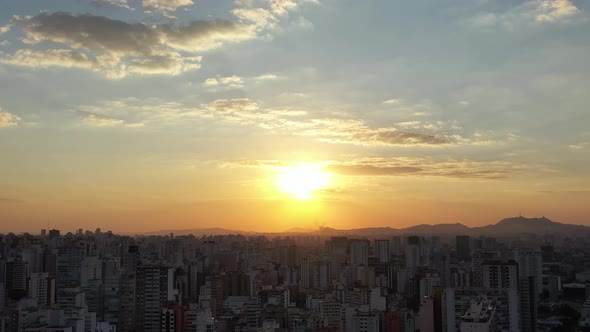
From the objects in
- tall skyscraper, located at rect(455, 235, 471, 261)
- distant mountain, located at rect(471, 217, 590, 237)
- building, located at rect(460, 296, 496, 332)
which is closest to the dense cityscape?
building, located at rect(460, 296, 496, 332)

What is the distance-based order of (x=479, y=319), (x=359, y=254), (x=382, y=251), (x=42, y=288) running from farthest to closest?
1. (x=382, y=251)
2. (x=359, y=254)
3. (x=42, y=288)
4. (x=479, y=319)

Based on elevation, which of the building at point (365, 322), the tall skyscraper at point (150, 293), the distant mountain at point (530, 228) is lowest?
the building at point (365, 322)

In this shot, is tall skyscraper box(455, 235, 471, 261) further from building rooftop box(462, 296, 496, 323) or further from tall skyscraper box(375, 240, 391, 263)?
building rooftop box(462, 296, 496, 323)

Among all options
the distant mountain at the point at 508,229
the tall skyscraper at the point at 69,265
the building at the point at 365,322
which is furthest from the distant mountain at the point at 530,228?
the building at the point at 365,322

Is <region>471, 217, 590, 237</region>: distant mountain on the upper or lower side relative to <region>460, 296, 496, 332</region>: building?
upper

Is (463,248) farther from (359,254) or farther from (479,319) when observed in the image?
(479,319)

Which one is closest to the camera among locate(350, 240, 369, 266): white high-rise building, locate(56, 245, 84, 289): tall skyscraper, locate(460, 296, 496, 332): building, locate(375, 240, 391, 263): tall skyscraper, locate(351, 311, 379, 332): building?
locate(460, 296, 496, 332): building

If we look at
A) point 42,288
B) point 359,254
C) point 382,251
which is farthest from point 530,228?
point 42,288

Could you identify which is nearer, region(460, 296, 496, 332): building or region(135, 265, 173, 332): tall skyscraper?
region(460, 296, 496, 332): building

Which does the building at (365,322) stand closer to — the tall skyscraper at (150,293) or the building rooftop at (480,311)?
the building rooftop at (480,311)
